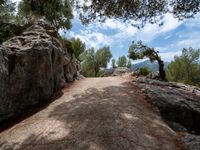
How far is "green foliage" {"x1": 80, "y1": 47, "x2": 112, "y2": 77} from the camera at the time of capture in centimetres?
5078

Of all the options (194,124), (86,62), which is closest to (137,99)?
(194,124)

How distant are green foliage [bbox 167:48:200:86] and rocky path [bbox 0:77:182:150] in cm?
4451

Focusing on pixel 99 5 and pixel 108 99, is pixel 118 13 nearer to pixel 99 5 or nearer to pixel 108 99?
pixel 99 5

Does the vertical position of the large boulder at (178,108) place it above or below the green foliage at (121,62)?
below

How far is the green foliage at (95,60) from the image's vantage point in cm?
5078

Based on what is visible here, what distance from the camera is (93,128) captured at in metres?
8.11

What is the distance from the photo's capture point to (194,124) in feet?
35.9

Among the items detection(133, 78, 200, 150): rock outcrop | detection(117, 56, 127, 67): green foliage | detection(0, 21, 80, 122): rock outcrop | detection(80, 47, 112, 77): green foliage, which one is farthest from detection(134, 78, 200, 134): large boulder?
detection(117, 56, 127, 67): green foliage

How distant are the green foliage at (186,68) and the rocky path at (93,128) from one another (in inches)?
1752

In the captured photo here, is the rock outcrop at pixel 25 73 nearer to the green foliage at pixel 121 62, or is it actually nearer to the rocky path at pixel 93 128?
the rocky path at pixel 93 128

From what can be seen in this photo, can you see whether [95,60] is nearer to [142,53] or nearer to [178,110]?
[142,53]

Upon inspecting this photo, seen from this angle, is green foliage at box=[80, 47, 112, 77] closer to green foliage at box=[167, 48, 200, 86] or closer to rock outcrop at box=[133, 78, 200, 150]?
green foliage at box=[167, 48, 200, 86]

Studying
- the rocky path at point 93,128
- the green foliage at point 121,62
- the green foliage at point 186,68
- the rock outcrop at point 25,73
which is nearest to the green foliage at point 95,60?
the green foliage at point 121,62

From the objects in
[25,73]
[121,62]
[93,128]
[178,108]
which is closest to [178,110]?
[178,108]
